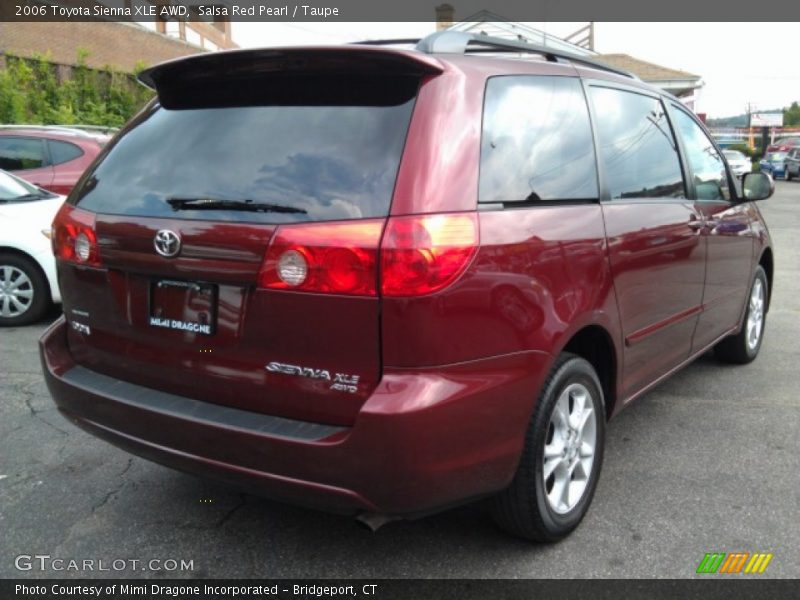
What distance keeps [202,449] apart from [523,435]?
106 cm

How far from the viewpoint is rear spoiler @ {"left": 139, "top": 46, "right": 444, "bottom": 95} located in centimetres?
228

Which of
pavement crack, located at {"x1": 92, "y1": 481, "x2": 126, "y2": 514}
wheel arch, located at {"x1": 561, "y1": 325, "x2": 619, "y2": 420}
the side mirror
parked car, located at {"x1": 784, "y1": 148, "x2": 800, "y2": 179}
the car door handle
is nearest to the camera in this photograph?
wheel arch, located at {"x1": 561, "y1": 325, "x2": 619, "y2": 420}

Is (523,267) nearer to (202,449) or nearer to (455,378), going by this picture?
(455,378)

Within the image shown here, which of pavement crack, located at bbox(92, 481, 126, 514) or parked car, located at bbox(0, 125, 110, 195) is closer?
pavement crack, located at bbox(92, 481, 126, 514)

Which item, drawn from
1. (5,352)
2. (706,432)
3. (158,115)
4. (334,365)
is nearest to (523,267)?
(334,365)

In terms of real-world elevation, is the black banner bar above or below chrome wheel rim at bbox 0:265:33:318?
below

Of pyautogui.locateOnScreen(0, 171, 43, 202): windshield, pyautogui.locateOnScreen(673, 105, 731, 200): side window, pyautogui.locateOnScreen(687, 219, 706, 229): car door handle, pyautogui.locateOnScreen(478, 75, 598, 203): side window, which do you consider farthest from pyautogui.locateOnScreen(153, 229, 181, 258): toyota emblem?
pyautogui.locateOnScreen(0, 171, 43, 202): windshield

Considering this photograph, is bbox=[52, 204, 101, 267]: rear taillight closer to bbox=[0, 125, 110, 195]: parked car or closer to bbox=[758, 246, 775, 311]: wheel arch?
bbox=[758, 246, 775, 311]: wheel arch

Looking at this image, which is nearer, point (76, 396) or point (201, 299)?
point (201, 299)

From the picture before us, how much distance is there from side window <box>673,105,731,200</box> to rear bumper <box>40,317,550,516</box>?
6.80 feet

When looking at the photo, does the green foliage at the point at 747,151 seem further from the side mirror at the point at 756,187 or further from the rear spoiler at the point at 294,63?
the rear spoiler at the point at 294,63

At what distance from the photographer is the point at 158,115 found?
2787 millimetres

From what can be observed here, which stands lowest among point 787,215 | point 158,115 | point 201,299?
point 787,215

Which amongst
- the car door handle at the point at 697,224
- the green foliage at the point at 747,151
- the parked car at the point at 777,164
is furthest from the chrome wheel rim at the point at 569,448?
the green foliage at the point at 747,151
